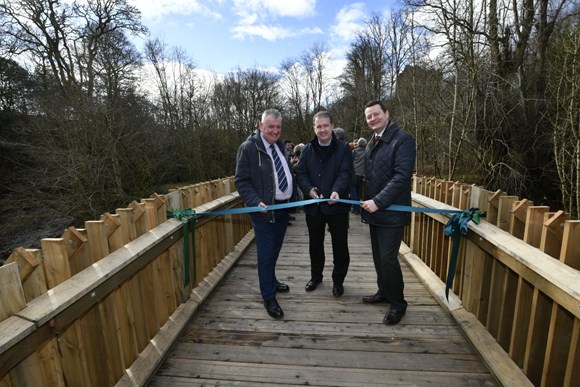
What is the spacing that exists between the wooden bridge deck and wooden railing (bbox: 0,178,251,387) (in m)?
0.23

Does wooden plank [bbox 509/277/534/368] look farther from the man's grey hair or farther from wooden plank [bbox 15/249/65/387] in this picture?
wooden plank [bbox 15/249/65/387]

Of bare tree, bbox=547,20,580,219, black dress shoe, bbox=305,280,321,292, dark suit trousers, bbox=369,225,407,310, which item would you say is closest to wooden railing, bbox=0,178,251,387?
black dress shoe, bbox=305,280,321,292

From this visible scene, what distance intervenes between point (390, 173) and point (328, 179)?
596mm

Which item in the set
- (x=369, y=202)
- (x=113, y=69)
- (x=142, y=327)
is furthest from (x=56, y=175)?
(x=369, y=202)

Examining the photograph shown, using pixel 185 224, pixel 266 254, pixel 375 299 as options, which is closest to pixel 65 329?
pixel 185 224

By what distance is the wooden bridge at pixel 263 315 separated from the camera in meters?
1.41

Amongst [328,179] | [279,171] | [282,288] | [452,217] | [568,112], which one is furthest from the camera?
[568,112]

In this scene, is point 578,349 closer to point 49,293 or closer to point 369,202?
point 369,202

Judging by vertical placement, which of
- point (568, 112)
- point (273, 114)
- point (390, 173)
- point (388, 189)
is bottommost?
point (388, 189)

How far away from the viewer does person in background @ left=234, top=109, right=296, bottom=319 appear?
258 centimetres

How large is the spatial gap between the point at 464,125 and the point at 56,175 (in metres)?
11.1

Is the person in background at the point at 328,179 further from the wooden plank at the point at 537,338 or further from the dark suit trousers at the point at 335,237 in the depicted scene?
the wooden plank at the point at 537,338

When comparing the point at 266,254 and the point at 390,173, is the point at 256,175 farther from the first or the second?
the point at 390,173

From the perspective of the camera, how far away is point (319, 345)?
227 centimetres
